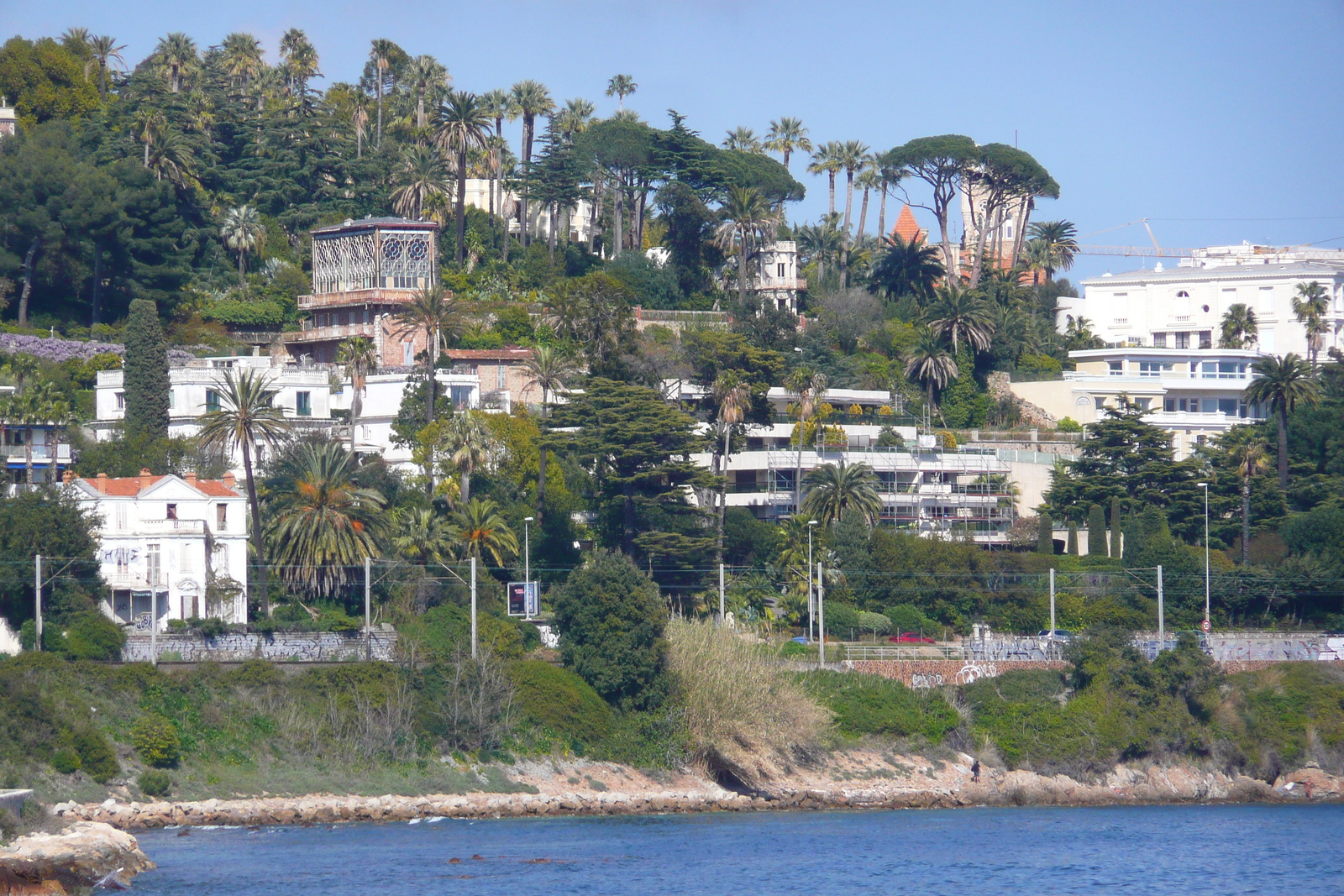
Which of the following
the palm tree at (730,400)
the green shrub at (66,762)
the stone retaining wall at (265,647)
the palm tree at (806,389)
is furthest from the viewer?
the palm tree at (806,389)

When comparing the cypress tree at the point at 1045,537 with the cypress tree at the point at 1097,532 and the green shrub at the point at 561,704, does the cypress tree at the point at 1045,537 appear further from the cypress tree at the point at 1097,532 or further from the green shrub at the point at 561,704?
the green shrub at the point at 561,704

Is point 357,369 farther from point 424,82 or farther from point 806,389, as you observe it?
point 424,82

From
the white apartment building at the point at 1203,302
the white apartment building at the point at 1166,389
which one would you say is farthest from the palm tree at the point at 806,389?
the white apartment building at the point at 1203,302

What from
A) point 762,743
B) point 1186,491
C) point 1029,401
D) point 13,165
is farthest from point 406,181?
point 762,743

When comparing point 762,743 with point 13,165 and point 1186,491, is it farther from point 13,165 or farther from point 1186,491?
point 13,165

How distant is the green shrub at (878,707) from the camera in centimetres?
6819

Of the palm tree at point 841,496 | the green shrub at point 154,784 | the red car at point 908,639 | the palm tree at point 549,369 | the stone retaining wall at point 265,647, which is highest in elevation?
the palm tree at point 549,369

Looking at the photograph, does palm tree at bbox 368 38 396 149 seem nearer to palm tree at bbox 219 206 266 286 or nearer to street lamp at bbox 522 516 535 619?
palm tree at bbox 219 206 266 286

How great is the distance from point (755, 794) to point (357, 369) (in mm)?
39780

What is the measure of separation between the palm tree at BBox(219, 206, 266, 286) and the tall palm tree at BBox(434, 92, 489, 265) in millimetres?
13037

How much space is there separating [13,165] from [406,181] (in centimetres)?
2582

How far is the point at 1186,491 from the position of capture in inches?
3671

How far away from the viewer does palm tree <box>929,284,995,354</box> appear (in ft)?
370

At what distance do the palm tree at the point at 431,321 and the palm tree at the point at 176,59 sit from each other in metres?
46.3
